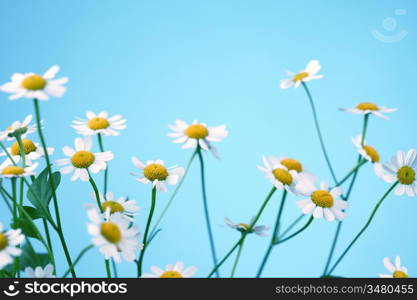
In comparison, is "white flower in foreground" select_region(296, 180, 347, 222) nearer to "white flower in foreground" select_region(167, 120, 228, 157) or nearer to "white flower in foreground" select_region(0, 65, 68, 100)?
"white flower in foreground" select_region(167, 120, 228, 157)

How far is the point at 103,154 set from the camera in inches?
17.6

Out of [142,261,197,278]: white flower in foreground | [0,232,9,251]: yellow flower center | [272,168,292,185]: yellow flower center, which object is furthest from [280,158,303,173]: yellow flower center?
[0,232,9,251]: yellow flower center

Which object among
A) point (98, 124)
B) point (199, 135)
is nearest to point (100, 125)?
point (98, 124)

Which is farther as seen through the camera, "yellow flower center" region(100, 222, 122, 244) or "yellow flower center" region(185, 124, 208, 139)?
"yellow flower center" region(185, 124, 208, 139)

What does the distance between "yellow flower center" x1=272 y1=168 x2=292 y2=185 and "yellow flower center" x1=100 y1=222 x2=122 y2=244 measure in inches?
6.0

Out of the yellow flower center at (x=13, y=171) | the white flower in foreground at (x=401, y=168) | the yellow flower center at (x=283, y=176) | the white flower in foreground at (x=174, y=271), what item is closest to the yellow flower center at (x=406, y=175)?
the white flower in foreground at (x=401, y=168)

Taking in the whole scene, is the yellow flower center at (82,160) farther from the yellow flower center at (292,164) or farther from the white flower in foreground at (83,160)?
the yellow flower center at (292,164)

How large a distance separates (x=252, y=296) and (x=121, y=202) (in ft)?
0.47

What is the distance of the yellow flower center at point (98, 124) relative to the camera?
487mm

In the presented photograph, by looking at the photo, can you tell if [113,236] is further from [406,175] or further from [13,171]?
[406,175]

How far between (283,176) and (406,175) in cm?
12

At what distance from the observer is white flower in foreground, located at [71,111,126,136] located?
479 millimetres

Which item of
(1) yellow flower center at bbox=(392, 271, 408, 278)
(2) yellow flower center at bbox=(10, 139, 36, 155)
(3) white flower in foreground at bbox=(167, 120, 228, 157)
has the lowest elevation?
(1) yellow flower center at bbox=(392, 271, 408, 278)

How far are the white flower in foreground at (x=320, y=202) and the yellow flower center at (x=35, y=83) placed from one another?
210 mm
